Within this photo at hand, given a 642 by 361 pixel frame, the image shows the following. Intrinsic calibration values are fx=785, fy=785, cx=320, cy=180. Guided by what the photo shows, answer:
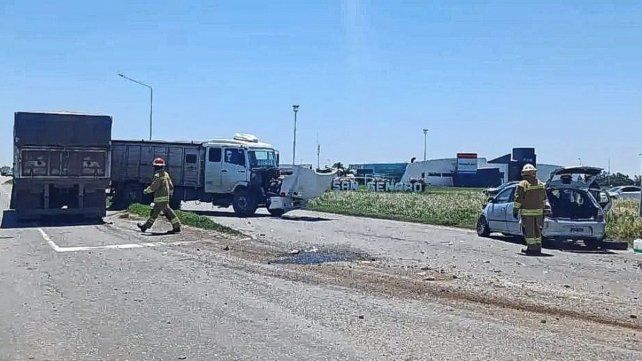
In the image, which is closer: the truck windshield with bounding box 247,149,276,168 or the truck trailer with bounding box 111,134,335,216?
the truck trailer with bounding box 111,134,335,216

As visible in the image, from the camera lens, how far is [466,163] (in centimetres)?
10019

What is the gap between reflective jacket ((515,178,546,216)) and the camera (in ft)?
54.9

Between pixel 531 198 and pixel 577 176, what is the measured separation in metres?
3.49

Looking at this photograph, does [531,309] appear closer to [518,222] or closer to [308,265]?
[308,265]

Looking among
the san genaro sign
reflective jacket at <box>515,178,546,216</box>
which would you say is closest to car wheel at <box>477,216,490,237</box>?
reflective jacket at <box>515,178,546,216</box>

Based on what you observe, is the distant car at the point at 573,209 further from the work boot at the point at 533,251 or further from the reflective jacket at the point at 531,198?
the work boot at the point at 533,251

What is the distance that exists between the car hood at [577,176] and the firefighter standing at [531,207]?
249cm

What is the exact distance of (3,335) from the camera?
8.30m

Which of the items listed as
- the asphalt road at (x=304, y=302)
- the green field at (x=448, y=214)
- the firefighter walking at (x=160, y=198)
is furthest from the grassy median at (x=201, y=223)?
the green field at (x=448, y=214)

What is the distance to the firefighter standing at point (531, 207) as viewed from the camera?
54.9ft

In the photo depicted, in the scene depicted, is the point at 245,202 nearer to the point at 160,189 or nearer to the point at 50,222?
the point at 50,222

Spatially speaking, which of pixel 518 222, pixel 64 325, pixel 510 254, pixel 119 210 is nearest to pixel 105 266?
pixel 64 325

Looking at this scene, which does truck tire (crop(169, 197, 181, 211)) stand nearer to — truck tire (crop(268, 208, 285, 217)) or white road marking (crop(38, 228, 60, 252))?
truck tire (crop(268, 208, 285, 217))

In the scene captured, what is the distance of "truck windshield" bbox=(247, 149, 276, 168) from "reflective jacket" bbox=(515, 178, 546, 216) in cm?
1596
